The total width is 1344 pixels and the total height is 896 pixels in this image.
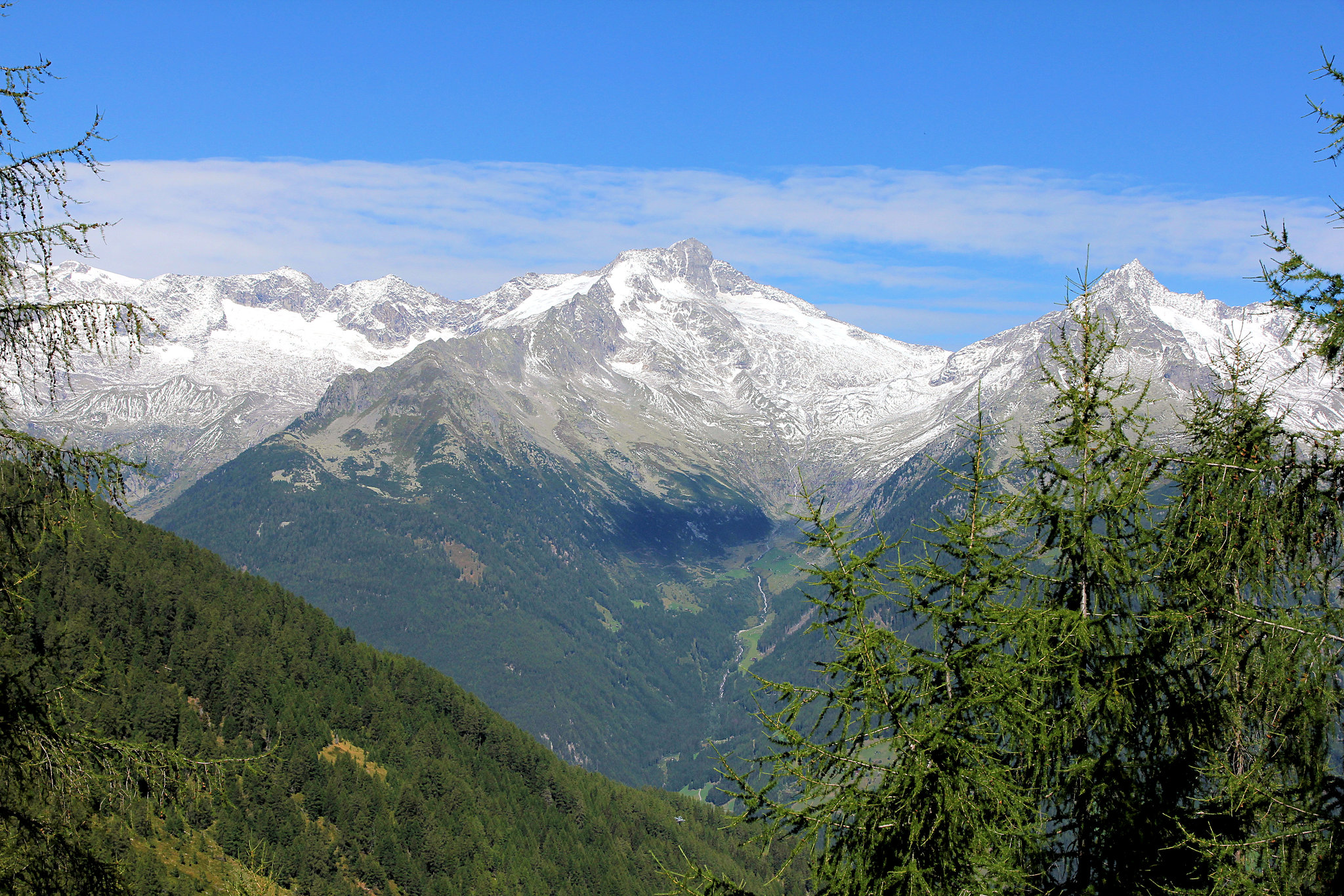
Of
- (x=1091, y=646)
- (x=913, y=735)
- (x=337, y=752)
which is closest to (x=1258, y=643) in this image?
(x=1091, y=646)

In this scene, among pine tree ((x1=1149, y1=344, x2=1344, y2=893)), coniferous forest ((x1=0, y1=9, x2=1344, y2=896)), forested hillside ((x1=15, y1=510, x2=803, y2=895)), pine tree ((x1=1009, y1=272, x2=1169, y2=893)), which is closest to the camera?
pine tree ((x1=1149, y1=344, x2=1344, y2=893))

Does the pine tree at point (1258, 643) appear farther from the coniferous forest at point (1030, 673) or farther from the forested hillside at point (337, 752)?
the forested hillside at point (337, 752)

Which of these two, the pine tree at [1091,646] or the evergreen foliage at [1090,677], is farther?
→ the pine tree at [1091,646]

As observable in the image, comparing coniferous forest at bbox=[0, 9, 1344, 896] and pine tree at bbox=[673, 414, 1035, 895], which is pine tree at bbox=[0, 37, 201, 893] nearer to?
coniferous forest at bbox=[0, 9, 1344, 896]

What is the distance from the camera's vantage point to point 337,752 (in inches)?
5098

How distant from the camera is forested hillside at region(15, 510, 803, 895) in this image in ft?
337

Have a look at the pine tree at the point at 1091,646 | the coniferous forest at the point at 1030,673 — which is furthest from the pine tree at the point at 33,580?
the pine tree at the point at 1091,646

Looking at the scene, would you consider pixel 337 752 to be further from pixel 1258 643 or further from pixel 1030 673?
pixel 1258 643

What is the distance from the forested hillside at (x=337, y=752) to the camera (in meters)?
103

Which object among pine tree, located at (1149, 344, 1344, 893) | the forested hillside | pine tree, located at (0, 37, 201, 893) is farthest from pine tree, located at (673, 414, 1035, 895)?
the forested hillside

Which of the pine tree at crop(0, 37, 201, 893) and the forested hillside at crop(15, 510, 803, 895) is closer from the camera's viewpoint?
the pine tree at crop(0, 37, 201, 893)

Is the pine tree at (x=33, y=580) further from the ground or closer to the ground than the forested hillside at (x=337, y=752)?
further from the ground

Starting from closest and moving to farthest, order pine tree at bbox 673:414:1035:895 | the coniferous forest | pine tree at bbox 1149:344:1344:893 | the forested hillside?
1. pine tree at bbox 1149:344:1344:893
2. the coniferous forest
3. pine tree at bbox 673:414:1035:895
4. the forested hillside

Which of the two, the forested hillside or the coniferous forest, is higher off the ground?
the coniferous forest
